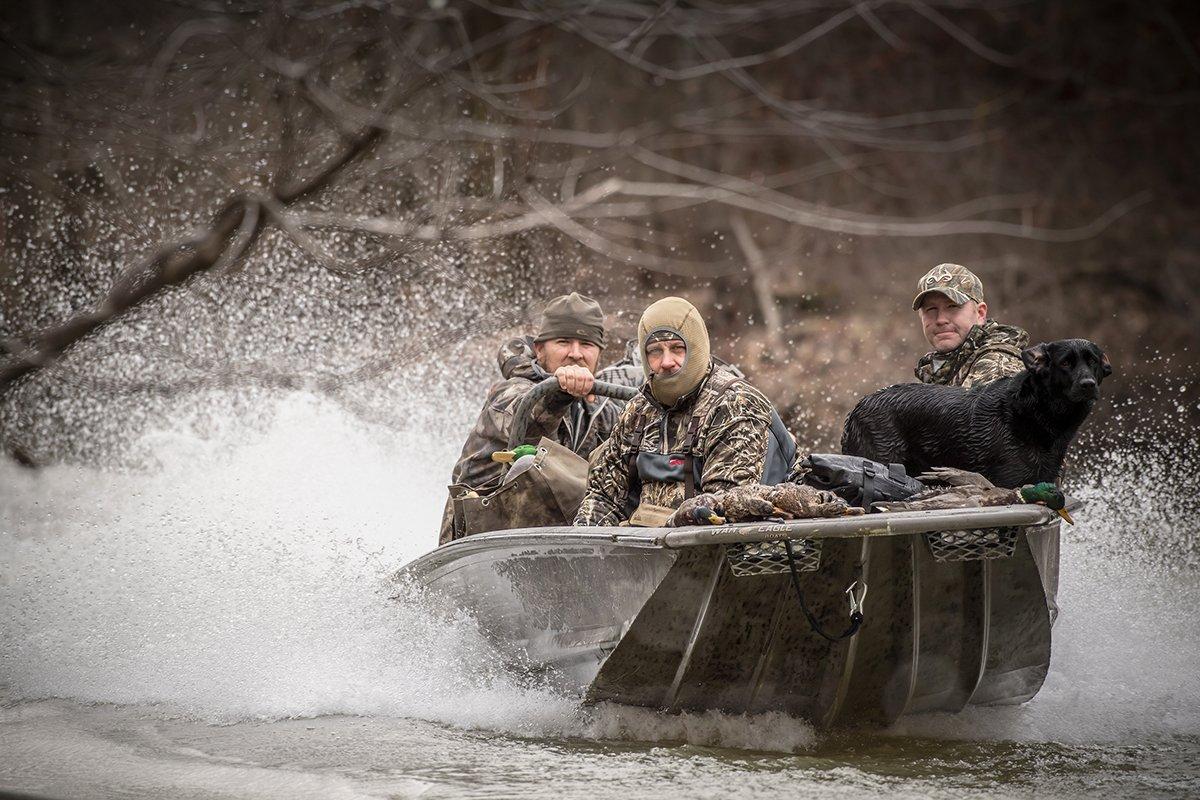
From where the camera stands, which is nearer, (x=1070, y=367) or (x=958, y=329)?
(x=1070, y=367)

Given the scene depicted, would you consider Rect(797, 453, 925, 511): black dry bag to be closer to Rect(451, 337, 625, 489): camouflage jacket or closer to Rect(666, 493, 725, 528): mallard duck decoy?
Rect(666, 493, 725, 528): mallard duck decoy

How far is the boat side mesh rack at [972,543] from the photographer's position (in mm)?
3195

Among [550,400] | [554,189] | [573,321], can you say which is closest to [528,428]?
[550,400]

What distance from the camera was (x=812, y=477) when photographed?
11.7ft

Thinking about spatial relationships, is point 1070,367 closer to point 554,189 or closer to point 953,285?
point 953,285

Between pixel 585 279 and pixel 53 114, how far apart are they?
3871 mm

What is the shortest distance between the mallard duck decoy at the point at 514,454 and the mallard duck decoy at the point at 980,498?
4.40 ft

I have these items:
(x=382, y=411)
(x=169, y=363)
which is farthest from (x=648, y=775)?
(x=169, y=363)

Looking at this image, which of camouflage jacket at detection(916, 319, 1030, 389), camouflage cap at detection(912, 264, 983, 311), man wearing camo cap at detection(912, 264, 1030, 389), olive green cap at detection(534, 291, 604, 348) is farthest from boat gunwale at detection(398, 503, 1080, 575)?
olive green cap at detection(534, 291, 604, 348)

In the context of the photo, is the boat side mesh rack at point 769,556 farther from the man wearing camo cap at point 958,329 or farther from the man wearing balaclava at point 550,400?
the man wearing camo cap at point 958,329

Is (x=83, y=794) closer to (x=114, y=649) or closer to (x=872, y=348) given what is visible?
(x=114, y=649)

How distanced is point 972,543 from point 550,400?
174 centimetres

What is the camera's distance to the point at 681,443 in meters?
3.62

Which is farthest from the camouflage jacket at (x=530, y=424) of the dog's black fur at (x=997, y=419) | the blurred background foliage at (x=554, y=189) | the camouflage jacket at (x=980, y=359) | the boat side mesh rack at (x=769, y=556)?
the blurred background foliage at (x=554, y=189)
